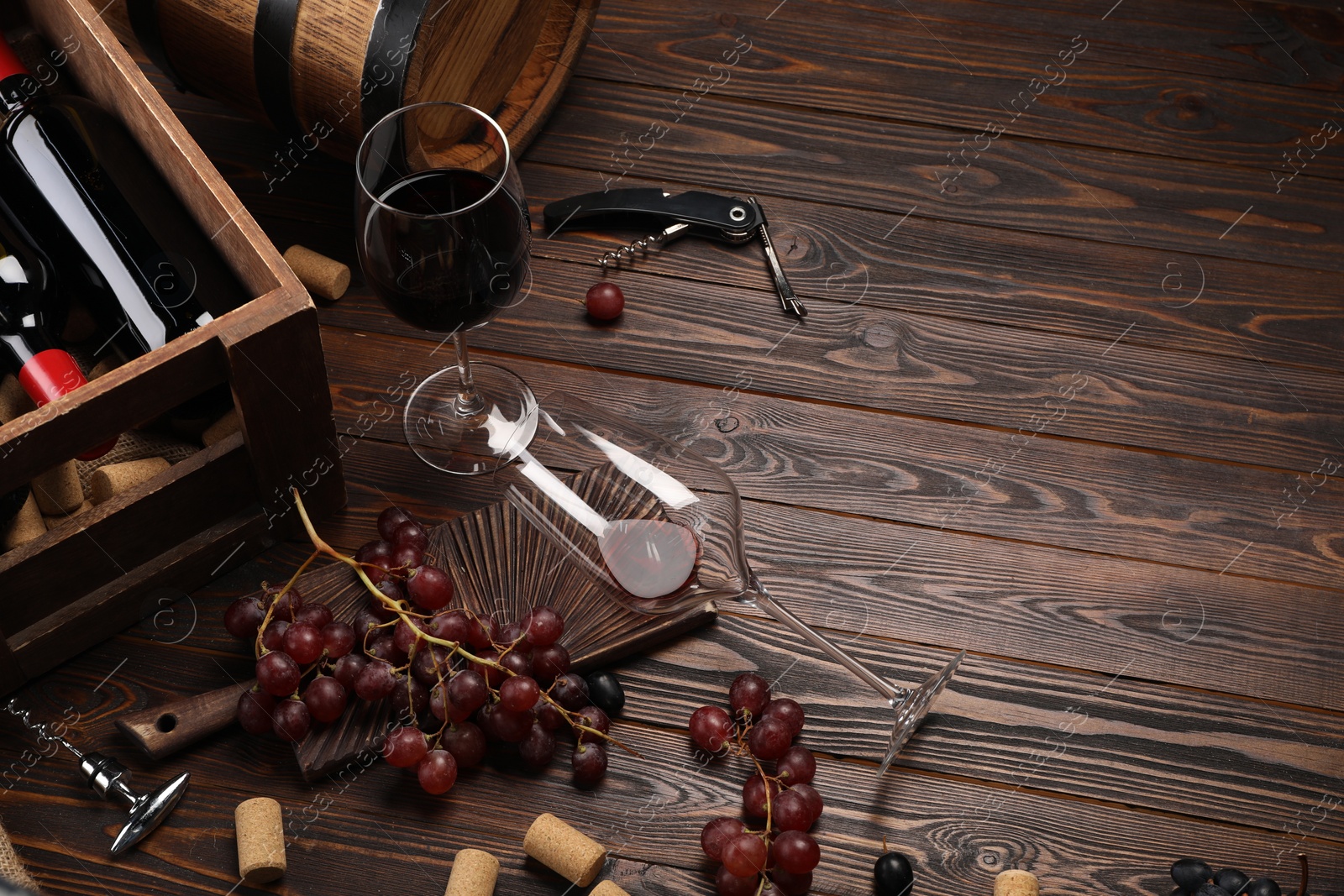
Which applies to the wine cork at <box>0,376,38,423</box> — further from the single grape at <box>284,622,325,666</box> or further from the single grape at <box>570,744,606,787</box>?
the single grape at <box>570,744,606,787</box>

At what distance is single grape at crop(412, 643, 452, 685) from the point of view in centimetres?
104

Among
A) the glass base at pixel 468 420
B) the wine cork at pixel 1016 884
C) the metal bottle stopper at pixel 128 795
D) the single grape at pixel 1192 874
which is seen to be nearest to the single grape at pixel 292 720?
the metal bottle stopper at pixel 128 795

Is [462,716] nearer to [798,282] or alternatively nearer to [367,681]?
[367,681]

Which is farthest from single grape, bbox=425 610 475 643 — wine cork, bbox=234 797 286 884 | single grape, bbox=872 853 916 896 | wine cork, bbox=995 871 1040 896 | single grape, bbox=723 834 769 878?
wine cork, bbox=995 871 1040 896

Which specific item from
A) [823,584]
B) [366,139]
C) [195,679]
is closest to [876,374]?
[823,584]

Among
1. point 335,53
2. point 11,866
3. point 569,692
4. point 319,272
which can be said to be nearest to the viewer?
point 11,866

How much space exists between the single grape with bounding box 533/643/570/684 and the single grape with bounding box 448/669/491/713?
0.23 feet

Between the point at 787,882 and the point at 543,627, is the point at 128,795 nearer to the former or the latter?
the point at 543,627

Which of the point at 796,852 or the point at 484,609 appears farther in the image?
the point at 484,609

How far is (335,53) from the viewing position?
49.0 inches

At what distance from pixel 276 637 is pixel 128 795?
19 cm

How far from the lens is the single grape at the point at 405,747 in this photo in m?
1.03

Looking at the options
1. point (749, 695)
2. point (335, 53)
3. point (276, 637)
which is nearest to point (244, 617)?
point (276, 637)

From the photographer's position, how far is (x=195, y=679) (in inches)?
44.5
